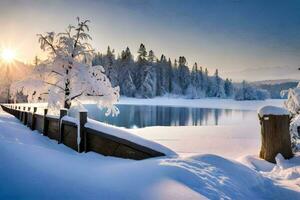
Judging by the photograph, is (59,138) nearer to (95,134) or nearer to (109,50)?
(95,134)

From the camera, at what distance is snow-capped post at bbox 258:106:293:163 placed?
7980 millimetres

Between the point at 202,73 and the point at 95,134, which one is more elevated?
the point at 202,73

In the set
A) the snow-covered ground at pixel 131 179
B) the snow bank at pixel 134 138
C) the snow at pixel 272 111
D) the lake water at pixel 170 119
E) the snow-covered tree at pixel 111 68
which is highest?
the snow-covered tree at pixel 111 68

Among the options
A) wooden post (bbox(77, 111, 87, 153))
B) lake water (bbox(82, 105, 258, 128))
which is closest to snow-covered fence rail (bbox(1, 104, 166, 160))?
A: wooden post (bbox(77, 111, 87, 153))

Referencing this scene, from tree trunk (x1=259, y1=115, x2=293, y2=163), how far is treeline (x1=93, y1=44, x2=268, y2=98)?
7059cm

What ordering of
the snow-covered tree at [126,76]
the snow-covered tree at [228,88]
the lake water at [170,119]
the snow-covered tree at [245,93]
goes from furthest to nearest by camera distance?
the snow-covered tree at [228,88] < the snow-covered tree at [245,93] < the snow-covered tree at [126,76] < the lake water at [170,119]

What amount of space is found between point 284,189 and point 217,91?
112251mm

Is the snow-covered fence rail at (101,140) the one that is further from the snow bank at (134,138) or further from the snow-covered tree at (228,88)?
the snow-covered tree at (228,88)

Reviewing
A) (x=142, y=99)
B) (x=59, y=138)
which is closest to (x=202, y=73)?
(x=142, y=99)

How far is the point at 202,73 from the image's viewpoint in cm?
12025

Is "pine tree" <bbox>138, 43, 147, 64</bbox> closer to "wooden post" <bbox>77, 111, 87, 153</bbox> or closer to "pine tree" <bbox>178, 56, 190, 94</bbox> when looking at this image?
"pine tree" <bbox>178, 56, 190, 94</bbox>

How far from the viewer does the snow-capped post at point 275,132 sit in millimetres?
7980

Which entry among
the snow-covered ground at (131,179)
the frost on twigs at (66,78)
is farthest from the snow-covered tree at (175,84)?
the snow-covered ground at (131,179)

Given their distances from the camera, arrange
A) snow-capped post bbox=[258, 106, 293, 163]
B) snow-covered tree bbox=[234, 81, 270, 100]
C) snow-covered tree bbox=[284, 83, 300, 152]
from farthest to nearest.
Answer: snow-covered tree bbox=[234, 81, 270, 100] < snow-covered tree bbox=[284, 83, 300, 152] < snow-capped post bbox=[258, 106, 293, 163]
